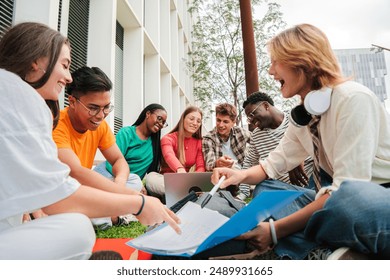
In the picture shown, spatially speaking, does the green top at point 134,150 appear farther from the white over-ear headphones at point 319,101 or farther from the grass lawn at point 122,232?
the white over-ear headphones at point 319,101

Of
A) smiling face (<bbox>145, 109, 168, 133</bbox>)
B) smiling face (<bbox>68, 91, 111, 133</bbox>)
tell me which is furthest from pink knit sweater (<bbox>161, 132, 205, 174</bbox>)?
smiling face (<bbox>68, 91, 111, 133</bbox>)

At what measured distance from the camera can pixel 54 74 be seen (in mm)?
972

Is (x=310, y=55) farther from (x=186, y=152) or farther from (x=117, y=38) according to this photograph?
(x=117, y=38)

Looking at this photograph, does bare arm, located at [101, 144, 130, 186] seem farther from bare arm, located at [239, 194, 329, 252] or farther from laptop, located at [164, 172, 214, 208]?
bare arm, located at [239, 194, 329, 252]

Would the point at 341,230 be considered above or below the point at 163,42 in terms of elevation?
below

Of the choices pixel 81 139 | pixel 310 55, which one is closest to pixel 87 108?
pixel 81 139

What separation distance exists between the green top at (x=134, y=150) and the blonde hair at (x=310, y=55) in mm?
1732

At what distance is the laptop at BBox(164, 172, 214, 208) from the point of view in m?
1.75

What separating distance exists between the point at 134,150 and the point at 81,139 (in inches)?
36.4

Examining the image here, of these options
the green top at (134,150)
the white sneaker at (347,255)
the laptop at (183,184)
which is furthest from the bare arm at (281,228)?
the green top at (134,150)

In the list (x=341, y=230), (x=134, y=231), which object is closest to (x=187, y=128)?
(x=134, y=231)

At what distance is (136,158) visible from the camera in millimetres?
2682
